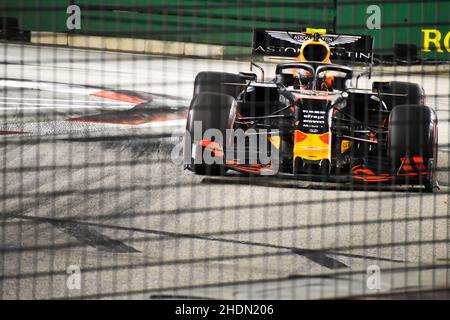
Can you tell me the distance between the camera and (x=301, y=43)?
8852 mm

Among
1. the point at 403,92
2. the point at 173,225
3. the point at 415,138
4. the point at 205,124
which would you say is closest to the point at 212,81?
the point at 205,124

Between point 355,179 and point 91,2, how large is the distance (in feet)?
34.5

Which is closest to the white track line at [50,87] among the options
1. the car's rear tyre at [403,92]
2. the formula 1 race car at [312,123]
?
the formula 1 race car at [312,123]

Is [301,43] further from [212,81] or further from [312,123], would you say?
[312,123]

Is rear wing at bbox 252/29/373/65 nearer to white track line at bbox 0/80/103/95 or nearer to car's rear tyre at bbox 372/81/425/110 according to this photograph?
car's rear tyre at bbox 372/81/425/110

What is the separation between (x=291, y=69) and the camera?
9.04 m

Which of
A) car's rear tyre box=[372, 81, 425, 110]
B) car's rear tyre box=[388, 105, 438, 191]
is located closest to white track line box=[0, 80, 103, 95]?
car's rear tyre box=[372, 81, 425, 110]

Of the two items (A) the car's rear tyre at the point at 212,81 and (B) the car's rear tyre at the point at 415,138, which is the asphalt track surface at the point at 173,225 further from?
(A) the car's rear tyre at the point at 212,81

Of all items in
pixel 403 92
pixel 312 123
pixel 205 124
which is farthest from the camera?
pixel 403 92

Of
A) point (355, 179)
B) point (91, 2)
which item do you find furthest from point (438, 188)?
point (91, 2)

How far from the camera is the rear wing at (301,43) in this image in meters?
8.59

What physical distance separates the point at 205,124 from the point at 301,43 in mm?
1742

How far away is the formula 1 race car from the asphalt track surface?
192mm
